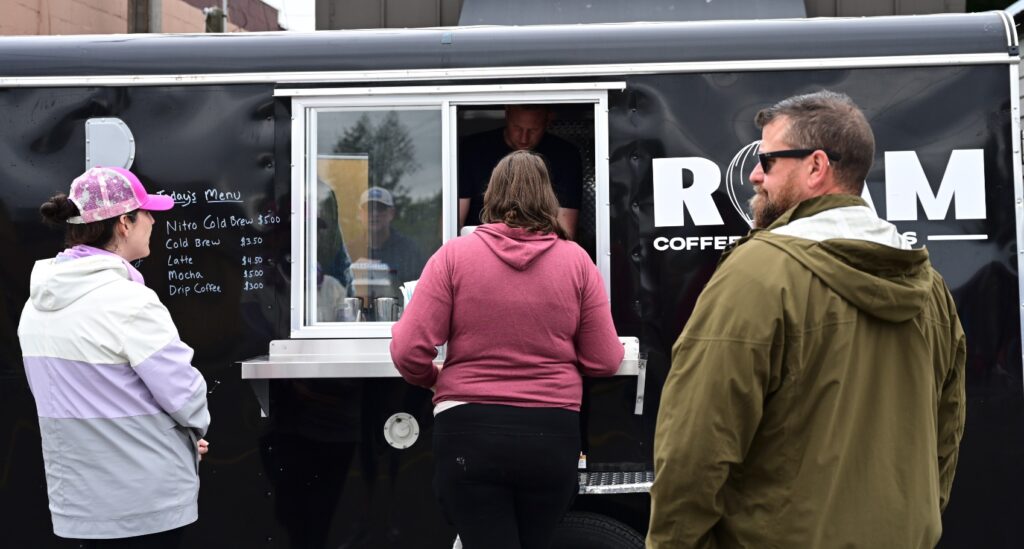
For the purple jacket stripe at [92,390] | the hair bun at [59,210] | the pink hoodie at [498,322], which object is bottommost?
the purple jacket stripe at [92,390]

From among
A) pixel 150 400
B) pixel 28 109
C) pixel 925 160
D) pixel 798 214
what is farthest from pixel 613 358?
pixel 28 109

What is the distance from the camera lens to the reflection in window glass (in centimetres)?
375

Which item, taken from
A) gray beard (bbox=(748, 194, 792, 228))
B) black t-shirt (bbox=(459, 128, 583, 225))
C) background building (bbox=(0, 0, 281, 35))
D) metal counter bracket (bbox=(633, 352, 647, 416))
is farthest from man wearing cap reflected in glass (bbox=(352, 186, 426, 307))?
background building (bbox=(0, 0, 281, 35))

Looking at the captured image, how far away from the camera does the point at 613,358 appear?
2.84m

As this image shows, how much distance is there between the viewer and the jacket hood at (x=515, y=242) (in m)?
2.69

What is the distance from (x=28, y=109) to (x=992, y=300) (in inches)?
155

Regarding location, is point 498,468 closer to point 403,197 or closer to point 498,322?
point 498,322

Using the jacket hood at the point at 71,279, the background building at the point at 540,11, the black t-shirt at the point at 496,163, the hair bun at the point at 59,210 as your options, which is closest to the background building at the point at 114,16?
the background building at the point at 540,11

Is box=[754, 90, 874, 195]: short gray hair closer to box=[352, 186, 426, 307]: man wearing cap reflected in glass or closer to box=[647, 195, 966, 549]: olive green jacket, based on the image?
box=[647, 195, 966, 549]: olive green jacket

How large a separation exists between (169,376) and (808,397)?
5.78 feet

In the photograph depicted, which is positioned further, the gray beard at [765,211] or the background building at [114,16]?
the background building at [114,16]

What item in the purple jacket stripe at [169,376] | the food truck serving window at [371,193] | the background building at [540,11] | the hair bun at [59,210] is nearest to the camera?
the purple jacket stripe at [169,376]

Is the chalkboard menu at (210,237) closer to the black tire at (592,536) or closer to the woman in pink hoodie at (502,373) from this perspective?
the woman in pink hoodie at (502,373)

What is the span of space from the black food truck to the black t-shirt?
0.57m
